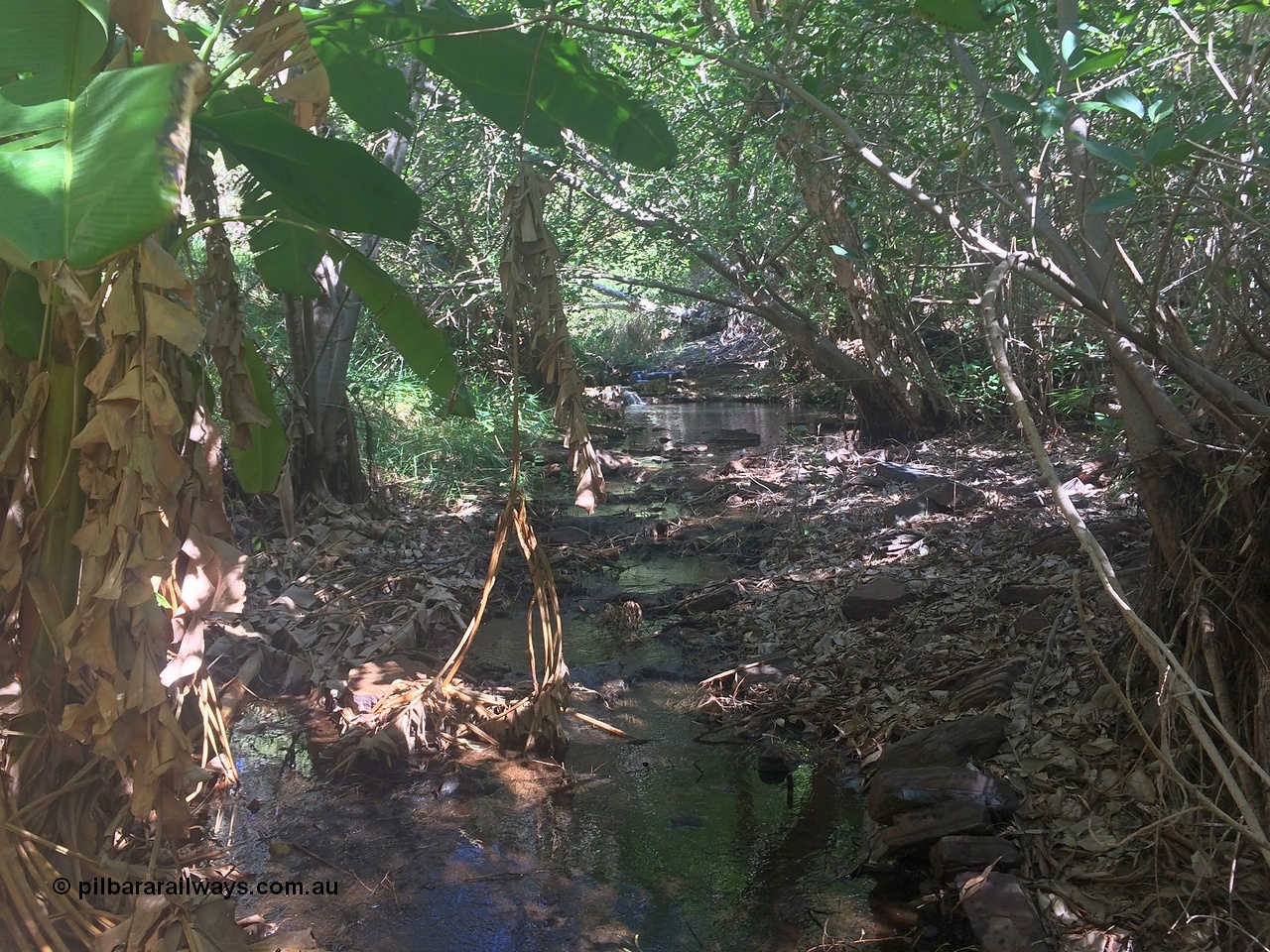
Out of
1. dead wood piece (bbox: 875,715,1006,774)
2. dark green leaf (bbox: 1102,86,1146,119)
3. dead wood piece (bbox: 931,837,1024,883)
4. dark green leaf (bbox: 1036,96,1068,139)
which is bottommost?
dead wood piece (bbox: 931,837,1024,883)

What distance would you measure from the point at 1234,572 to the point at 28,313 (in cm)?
364

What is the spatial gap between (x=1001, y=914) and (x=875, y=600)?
273cm

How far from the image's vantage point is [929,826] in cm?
336

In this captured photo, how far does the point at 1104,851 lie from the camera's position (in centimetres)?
311

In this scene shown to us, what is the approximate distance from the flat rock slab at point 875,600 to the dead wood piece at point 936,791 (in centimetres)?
190

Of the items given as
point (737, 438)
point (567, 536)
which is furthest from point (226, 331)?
point (737, 438)

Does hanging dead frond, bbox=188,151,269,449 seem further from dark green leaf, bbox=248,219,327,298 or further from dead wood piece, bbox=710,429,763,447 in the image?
dead wood piece, bbox=710,429,763,447

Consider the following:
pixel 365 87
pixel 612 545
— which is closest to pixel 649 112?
pixel 365 87

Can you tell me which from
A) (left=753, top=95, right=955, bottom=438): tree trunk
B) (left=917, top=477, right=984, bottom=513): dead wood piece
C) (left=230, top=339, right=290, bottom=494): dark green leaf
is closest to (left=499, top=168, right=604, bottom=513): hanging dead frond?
(left=230, top=339, right=290, bottom=494): dark green leaf

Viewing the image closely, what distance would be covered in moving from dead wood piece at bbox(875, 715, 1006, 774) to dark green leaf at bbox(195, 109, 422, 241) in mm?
2786

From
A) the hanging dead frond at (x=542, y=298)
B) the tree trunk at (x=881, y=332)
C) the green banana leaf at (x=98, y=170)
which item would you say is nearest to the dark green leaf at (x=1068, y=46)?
the hanging dead frond at (x=542, y=298)

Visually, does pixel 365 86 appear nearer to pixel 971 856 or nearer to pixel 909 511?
pixel 971 856

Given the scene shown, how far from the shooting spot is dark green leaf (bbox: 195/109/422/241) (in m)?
3.23

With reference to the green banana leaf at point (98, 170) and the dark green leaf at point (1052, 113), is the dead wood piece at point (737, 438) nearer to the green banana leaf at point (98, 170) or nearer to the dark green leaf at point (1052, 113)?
the dark green leaf at point (1052, 113)
